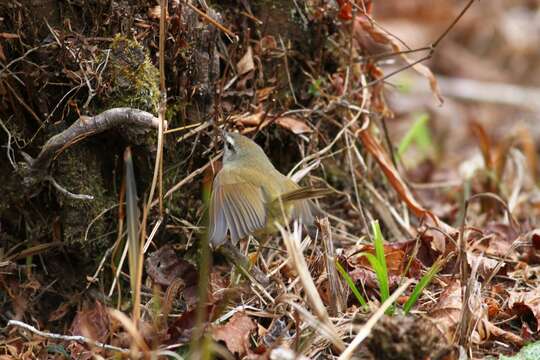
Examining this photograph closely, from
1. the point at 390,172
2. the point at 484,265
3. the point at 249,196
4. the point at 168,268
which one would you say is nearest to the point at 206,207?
the point at 249,196

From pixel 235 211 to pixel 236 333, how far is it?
0.58 metres

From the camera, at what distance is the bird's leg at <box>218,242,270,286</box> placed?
3186mm

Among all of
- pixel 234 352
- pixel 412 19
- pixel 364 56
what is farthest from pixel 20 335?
pixel 412 19

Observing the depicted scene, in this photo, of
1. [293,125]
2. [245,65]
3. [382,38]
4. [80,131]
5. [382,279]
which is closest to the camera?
[382,279]

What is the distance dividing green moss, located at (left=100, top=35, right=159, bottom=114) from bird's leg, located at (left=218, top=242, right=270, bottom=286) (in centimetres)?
70

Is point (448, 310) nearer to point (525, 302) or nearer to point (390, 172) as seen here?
point (525, 302)

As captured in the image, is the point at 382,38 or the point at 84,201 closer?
the point at 84,201

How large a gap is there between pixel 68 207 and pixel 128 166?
1.00 metres

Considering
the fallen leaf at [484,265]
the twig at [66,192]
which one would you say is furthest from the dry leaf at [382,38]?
the twig at [66,192]

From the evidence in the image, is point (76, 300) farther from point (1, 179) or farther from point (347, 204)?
point (347, 204)

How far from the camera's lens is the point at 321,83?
386 cm

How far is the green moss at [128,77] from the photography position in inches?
122

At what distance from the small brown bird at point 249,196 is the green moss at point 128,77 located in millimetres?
419

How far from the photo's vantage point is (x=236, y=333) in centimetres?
279
